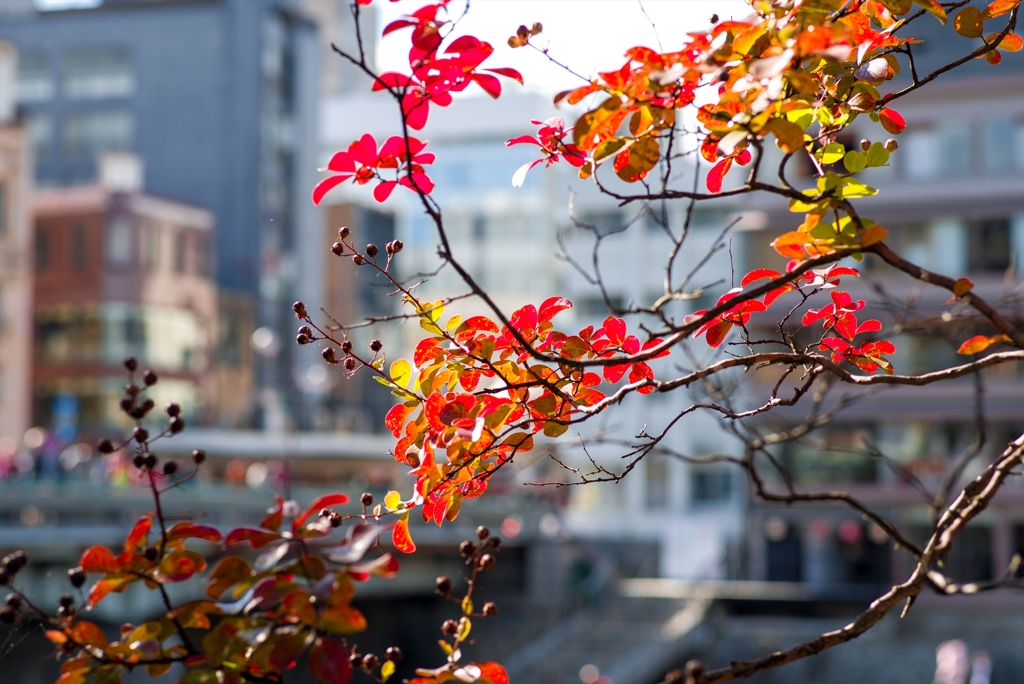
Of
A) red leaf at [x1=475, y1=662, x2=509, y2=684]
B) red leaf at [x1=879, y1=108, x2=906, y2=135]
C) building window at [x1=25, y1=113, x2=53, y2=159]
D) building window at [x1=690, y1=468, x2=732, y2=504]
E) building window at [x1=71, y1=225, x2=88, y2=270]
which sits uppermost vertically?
building window at [x1=25, y1=113, x2=53, y2=159]

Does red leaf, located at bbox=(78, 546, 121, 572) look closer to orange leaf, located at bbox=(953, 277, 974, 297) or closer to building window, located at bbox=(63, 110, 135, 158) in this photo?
orange leaf, located at bbox=(953, 277, 974, 297)

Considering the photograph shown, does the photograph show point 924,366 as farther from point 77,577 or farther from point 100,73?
point 100,73

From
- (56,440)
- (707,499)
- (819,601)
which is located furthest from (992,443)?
(56,440)

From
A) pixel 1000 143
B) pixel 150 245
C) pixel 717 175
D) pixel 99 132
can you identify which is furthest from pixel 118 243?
pixel 717 175

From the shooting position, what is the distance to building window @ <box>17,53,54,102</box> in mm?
45250

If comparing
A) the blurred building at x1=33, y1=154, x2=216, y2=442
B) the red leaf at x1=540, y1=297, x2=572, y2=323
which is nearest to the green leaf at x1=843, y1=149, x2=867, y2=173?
the red leaf at x1=540, y1=297, x2=572, y2=323

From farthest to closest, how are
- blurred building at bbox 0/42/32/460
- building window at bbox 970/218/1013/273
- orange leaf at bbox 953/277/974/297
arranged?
blurred building at bbox 0/42/32/460 < building window at bbox 970/218/1013/273 < orange leaf at bbox 953/277/974/297

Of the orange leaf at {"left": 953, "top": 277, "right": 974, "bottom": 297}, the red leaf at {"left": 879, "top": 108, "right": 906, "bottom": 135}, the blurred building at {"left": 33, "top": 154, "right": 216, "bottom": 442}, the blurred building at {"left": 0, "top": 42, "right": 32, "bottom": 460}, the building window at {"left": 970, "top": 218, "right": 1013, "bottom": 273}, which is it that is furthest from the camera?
the blurred building at {"left": 33, "top": 154, "right": 216, "bottom": 442}

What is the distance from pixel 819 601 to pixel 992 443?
4.57 meters

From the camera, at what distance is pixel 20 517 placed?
742 inches

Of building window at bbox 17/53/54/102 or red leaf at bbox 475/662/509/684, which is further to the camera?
building window at bbox 17/53/54/102

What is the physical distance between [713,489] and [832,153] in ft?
126

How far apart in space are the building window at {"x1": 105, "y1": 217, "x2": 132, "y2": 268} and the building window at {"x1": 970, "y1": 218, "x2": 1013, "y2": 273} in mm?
23077

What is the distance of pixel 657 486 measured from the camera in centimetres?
4031
